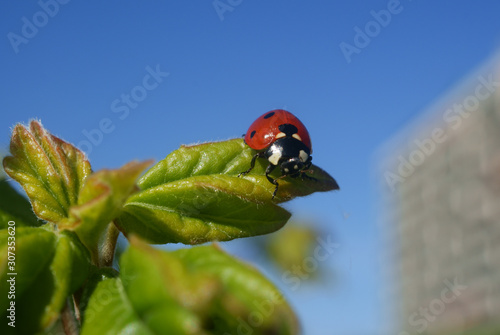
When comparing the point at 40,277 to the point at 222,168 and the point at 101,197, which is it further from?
the point at 222,168

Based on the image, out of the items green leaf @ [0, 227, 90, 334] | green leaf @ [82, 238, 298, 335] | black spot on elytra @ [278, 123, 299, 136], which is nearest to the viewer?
green leaf @ [82, 238, 298, 335]

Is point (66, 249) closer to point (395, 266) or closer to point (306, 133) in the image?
point (306, 133)

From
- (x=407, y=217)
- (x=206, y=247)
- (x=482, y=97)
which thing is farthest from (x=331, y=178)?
(x=407, y=217)

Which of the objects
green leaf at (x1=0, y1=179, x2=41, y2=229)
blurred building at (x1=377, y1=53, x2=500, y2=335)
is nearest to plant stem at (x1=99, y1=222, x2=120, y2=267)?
green leaf at (x1=0, y1=179, x2=41, y2=229)

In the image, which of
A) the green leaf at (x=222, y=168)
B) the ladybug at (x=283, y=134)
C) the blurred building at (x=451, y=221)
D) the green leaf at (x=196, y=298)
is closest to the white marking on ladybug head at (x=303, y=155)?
the ladybug at (x=283, y=134)

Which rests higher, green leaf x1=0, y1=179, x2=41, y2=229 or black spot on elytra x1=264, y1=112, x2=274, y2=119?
black spot on elytra x1=264, y1=112, x2=274, y2=119

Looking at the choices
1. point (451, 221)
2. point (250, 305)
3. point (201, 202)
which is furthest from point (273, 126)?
point (451, 221)

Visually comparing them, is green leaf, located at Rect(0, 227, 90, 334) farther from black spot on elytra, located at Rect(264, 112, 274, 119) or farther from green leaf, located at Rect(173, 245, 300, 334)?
black spot on elytra, located at Rect(264, 112, 274, 119)
